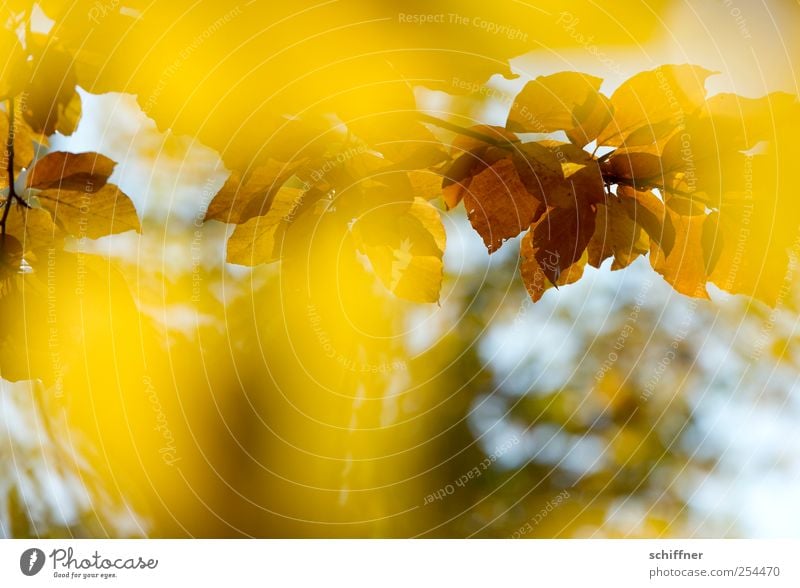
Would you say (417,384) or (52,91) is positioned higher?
(52,91)

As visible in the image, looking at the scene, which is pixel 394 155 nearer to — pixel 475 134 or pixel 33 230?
pixel 475 134

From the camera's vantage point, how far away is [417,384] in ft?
1.60

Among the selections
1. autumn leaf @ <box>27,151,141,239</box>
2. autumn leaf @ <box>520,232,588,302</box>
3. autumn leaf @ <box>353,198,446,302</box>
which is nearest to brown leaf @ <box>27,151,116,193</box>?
autumn leaf @ <box>27,151,141,239</box>

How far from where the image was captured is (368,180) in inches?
15.6

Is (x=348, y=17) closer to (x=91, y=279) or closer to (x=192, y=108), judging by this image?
(x=192, y=108)

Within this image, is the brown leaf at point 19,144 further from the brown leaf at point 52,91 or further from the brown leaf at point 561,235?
the brown leaf at point 561,235

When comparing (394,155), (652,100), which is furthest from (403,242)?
(652,100)

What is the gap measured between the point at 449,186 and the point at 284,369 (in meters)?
0.18

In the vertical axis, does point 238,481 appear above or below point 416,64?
below

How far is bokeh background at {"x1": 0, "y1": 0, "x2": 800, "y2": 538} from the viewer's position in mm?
452
